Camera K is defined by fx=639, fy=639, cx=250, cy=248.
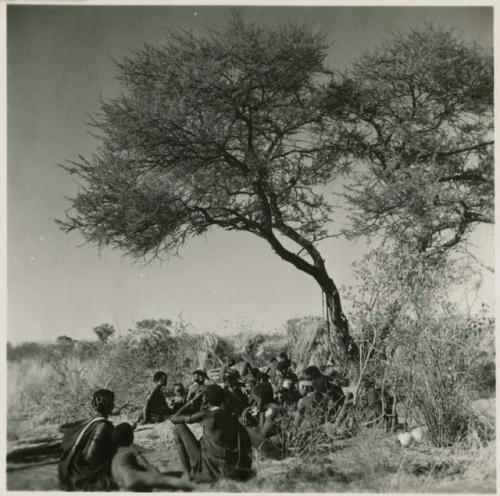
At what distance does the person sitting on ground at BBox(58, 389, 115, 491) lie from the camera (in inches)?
263

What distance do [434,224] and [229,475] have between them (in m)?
4.32

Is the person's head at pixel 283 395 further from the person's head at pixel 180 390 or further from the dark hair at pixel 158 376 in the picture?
the dark hair at pixel 158 376

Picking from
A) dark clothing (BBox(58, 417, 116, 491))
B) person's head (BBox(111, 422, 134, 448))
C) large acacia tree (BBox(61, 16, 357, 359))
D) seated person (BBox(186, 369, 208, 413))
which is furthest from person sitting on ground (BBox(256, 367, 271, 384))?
dark clothing (BBox(58, 417, 116, 491))

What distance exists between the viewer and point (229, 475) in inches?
273

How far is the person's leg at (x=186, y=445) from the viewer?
23.0 feet

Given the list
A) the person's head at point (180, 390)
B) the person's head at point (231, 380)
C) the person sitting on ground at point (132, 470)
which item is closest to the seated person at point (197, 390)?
the person's head at point (180, 390)

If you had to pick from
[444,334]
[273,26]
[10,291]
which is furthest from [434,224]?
[10,291]

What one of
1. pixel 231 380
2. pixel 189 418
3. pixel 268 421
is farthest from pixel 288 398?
pixel 189 418

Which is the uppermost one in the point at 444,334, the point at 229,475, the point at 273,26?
the point at 273,26

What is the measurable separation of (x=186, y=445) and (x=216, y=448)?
15.4 inches

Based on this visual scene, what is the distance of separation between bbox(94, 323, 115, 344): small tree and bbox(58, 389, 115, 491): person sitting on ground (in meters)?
1.83

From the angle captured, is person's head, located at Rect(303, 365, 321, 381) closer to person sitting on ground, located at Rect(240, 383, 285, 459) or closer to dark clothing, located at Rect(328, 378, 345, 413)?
dark clothing, located at Rect(328, 378, 345, 413)

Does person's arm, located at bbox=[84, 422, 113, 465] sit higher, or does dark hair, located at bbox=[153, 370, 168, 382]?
dark hair, located at bbox=[153, 370, 168, 382]

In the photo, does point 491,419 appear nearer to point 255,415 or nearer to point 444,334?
point 444,334
